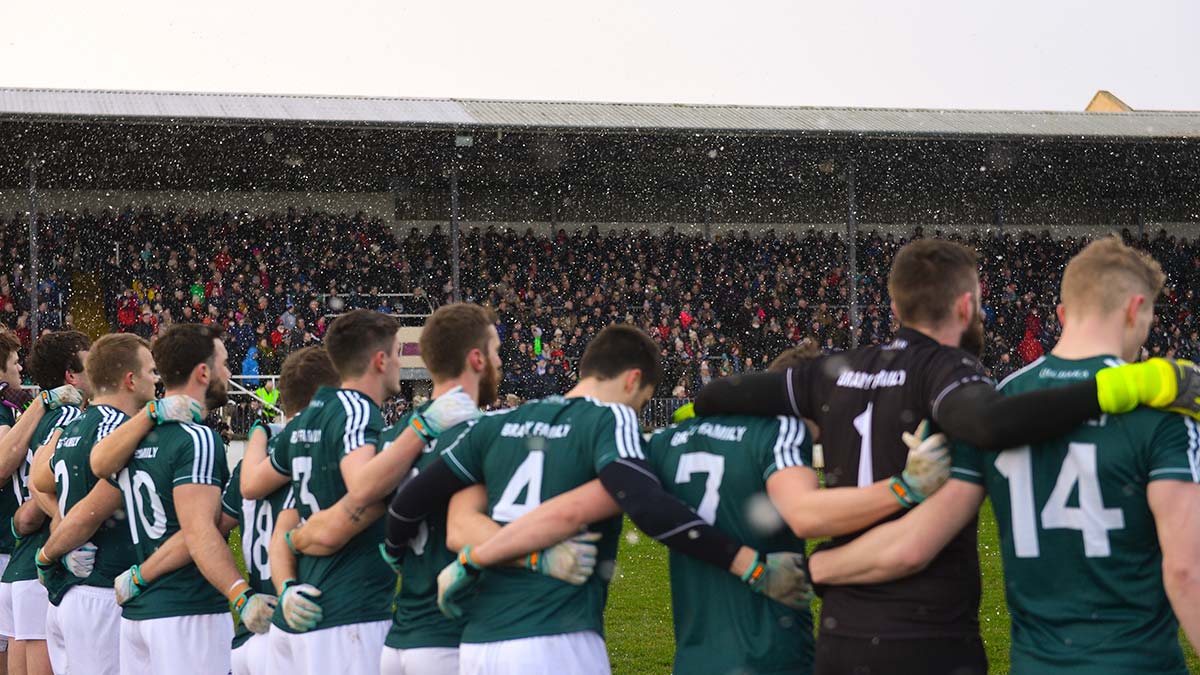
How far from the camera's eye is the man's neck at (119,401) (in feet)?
20.6

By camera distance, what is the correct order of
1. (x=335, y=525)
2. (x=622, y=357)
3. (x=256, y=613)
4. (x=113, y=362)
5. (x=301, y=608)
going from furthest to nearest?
(x=113, y=362), (x=256, y=613), (x=301, y=608), (x=335, y=525), (x=622, y=357)

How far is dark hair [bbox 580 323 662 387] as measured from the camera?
4258 mm

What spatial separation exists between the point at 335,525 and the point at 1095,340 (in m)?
2.62

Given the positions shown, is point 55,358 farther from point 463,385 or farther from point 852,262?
point 852,262

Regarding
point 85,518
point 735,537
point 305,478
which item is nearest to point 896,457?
point 735,537

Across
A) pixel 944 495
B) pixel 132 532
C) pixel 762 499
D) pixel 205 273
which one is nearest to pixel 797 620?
pixel 762 499

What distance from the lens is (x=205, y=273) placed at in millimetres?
27938

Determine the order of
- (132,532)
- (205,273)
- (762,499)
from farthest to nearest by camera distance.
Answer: (205,273) < (132,532) < (762,499)

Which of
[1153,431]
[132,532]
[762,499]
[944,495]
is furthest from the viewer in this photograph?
[132,532]

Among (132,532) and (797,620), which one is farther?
(132,532)

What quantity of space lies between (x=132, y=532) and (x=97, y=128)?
67.5 feet

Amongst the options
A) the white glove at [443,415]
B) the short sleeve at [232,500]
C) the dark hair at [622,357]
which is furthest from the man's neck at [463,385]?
the short sleeve at [232,500]

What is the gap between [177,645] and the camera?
5.71 m

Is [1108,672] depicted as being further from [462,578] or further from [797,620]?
[462,578]
